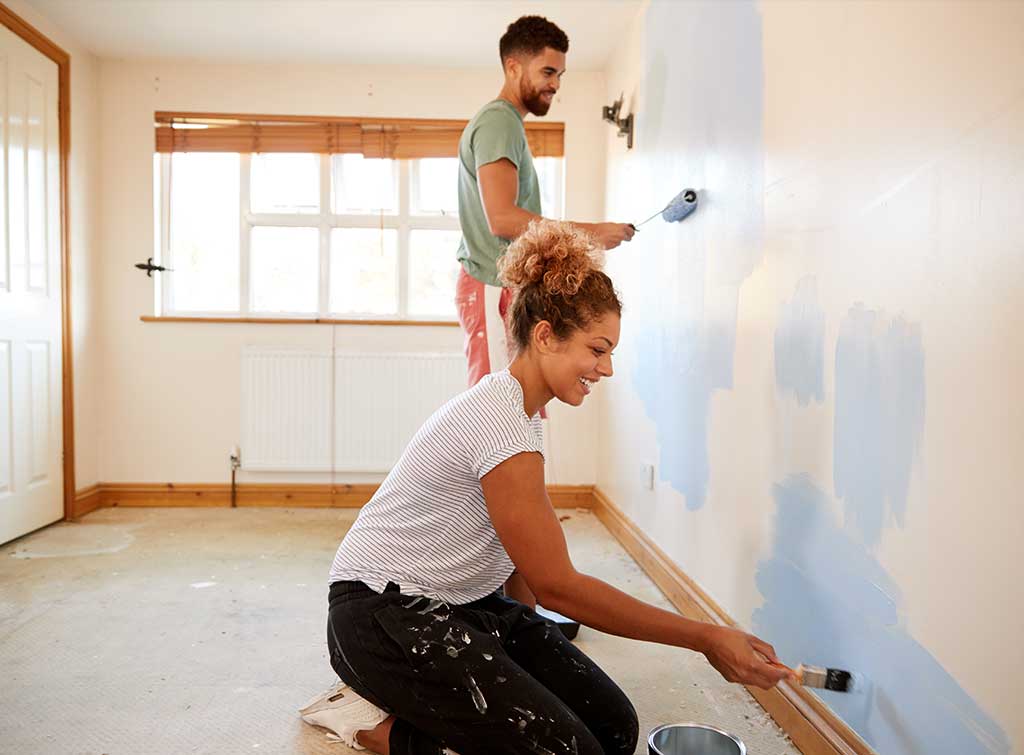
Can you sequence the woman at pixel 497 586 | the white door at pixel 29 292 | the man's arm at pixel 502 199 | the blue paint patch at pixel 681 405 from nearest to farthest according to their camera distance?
the woman at pixel 497 586
the man's arm at pixel 502 199
the blue paint patch at pixel 681 405
the white door at pixel 29 292

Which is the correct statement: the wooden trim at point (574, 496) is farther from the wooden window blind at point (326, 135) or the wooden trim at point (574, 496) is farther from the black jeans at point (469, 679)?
the black jeans at point (469, 679)

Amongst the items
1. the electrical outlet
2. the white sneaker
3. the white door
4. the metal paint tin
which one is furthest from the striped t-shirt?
the white door

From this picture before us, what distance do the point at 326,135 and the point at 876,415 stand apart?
10.8ft

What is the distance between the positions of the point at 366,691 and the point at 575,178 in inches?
121

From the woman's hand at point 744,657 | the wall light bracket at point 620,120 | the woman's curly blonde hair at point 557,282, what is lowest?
the woman's hand at point 744,657

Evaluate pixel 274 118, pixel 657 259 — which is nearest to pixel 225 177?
pixel 274 118

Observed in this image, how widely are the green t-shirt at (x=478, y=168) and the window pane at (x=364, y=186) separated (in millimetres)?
2008

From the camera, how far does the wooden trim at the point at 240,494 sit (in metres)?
4.03

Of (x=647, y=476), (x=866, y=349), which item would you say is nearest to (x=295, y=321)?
(x=647, y=476)

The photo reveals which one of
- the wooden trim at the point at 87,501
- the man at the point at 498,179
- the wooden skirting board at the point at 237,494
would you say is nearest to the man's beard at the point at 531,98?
the man at the point at 498,179

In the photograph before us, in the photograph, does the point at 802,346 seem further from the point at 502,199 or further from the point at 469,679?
Answer: the point at 469,679

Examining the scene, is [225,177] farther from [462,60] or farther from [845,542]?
[845,542]

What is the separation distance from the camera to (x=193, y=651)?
2133 mm

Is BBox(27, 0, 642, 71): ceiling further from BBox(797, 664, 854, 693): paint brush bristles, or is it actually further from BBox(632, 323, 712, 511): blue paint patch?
BBox(797, 664, 854, 693): paint brush bristles
